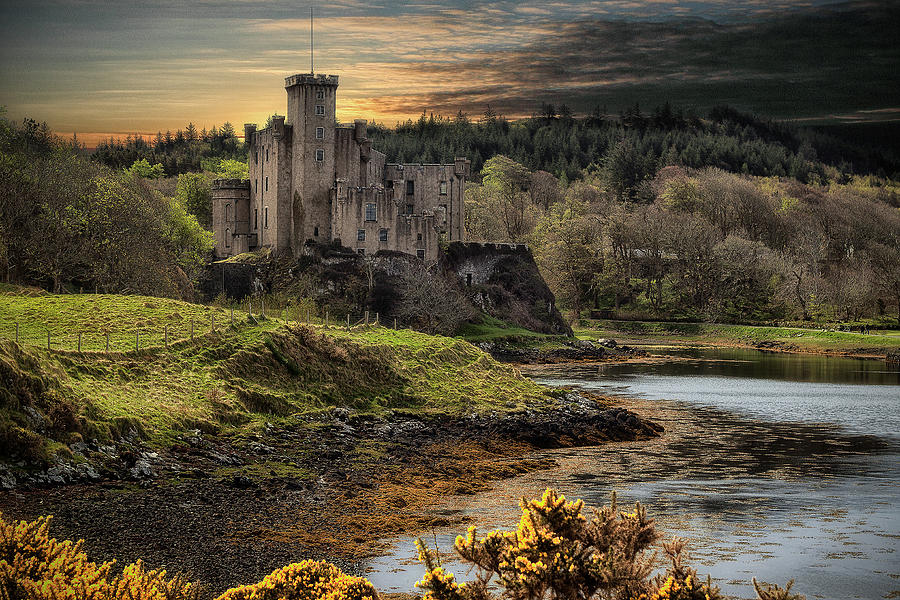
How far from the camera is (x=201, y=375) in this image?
38.8 m

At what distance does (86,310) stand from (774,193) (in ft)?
434

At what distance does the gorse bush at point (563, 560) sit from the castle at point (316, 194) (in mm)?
74013

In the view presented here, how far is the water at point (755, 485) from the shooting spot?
2595 centimetres

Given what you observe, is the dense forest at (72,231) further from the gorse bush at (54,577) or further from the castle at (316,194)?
the gorse bush at (54,577)

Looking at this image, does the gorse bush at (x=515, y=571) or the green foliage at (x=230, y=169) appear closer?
the gorse bush at (x=515, y=571)

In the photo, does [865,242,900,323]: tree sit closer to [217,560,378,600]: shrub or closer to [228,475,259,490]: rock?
[228,475,259,490]: rock

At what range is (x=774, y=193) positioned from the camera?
157 m

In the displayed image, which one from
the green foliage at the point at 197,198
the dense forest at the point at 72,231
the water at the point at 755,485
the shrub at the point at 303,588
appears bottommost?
the water at the point at 755,485

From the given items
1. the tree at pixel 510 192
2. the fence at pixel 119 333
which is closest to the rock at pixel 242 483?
the fence at pixel 119 333

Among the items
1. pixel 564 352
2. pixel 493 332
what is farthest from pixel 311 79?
pixel 564 352

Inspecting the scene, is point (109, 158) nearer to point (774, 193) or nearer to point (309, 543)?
point (774, 193)

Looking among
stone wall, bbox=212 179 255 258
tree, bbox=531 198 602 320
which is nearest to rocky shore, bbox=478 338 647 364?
tree, bbox=531 198 602 320

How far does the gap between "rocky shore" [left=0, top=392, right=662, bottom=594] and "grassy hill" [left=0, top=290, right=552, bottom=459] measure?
1.08m

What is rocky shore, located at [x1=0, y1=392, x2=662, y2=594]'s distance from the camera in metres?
24.3
